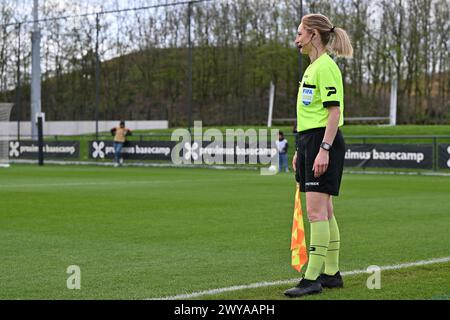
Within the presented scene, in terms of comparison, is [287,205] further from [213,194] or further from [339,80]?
[339,80]

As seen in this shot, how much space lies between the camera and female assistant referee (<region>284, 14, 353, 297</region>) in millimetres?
6500

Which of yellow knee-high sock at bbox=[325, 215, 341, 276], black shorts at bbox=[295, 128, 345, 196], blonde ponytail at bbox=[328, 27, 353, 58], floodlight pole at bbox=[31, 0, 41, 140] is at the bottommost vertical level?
yellow knee-high sock at bbox=[325, 215, 341, 276]

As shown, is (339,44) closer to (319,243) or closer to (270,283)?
(319,243)

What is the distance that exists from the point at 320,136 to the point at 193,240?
3900 millimetres

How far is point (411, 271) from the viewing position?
768 centimetres

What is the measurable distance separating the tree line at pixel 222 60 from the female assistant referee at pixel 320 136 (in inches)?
1436

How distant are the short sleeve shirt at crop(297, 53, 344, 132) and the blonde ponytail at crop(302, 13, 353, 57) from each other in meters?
0.09

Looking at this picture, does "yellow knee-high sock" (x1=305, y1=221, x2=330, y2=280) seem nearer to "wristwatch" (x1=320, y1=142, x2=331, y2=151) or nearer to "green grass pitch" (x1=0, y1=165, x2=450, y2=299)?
"green grass pitch" (x1=0, y1=165, x2=450, y2=299)

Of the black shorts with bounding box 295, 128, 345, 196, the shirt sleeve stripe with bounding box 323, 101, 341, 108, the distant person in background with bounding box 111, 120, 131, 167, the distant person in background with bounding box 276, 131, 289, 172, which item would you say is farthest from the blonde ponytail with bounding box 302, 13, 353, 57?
the distant person in background with bounding box 111, 120, 131, 167

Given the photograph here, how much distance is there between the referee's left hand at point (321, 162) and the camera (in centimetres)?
646

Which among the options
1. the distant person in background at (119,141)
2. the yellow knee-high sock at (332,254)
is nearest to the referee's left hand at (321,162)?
the yellow knee-high sock at (332,254)

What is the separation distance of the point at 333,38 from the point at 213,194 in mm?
11823

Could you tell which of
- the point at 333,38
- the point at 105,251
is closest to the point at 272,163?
the point at 105,251

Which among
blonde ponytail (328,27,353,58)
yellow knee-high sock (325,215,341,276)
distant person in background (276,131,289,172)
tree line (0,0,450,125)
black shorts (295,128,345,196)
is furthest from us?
tree line (0,0,450,125)
